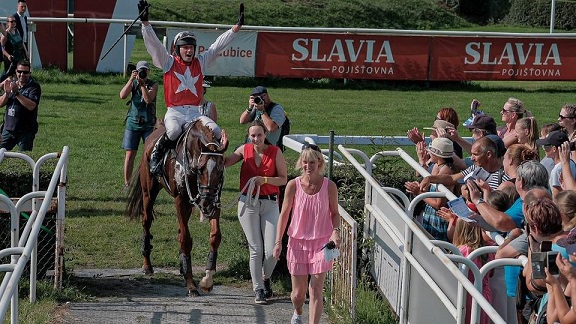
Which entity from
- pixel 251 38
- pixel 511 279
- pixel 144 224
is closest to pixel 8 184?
pixel 144 224

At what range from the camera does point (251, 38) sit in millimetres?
25328

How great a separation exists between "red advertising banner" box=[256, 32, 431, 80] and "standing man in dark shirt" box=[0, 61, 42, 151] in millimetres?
11287

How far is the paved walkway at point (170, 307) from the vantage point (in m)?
9.48

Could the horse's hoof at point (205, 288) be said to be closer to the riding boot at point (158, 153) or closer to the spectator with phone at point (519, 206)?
the riding boot at point (158, 153)

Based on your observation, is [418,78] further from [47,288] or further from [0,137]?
[47,288]

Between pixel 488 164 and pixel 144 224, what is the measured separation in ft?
13.9

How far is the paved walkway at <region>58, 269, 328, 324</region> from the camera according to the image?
9.48m

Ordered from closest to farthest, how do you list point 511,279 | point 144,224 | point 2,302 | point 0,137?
point 2,302 < point 511,279 < point 144,224 < point 0,137

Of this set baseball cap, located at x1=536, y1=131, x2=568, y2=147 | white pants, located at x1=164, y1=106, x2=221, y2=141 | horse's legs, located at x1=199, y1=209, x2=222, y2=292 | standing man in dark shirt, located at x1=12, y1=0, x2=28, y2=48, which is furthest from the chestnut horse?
standing man in dark shirt, located at x1=12, y1=0, x2=28, y2=48

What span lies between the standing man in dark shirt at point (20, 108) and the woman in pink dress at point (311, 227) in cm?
647

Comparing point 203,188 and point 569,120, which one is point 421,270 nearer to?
point 203,188

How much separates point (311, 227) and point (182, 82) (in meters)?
2.84

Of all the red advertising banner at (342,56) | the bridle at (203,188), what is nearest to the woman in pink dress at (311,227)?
the bridle at (203,188)

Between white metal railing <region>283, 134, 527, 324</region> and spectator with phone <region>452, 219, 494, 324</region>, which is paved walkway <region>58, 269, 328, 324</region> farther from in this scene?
spectator with phone <region>452, 219, 494, 324</region>
